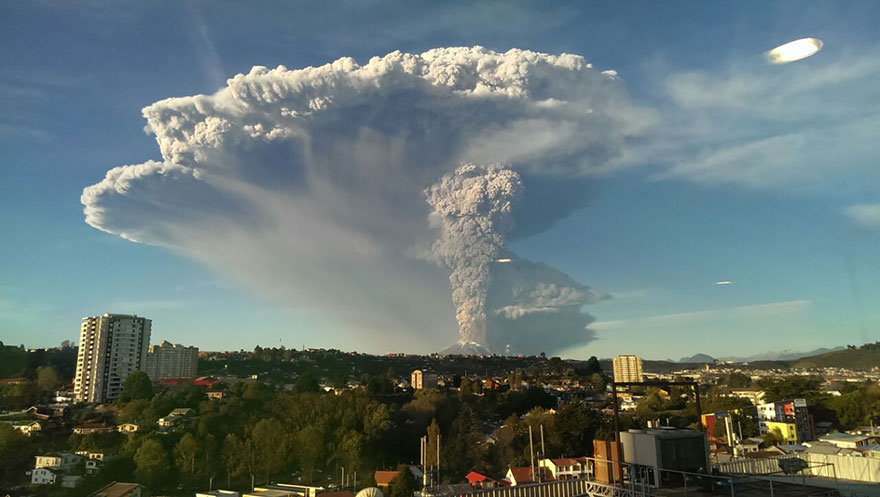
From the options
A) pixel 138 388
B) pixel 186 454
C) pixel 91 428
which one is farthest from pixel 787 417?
pixel 138 388

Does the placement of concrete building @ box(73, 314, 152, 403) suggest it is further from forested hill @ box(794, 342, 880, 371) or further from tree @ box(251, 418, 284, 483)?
forested hill @ box(794, 342, 880, 371)

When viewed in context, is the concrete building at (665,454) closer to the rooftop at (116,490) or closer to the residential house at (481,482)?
the residential house at (481,482)

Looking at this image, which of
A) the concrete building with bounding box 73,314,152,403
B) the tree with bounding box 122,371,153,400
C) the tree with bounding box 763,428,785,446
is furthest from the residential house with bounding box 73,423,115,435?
the tree with bounding box 763,428,785,446

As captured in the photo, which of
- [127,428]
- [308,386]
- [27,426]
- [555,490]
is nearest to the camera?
[555,490]

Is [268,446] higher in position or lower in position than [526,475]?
higher

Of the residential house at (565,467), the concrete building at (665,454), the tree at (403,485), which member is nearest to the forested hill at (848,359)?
the residential house at (565,467)

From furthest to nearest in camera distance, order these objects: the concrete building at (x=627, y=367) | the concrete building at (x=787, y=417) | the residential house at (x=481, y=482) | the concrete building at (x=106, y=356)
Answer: the concrete building at (x=627, y=367), the concrete building at (x=106, y=356), the concrete building at (x=787, y=417), the residential house at (x=481, y=482)

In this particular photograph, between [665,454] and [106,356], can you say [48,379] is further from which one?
[665,454]
